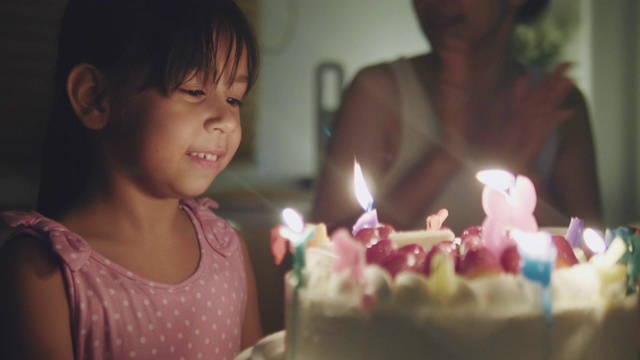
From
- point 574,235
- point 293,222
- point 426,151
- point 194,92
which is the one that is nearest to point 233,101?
point 194,92

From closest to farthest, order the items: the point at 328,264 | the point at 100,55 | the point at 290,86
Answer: the point at 328,264 → the point at 100,55 → the point at 290,86

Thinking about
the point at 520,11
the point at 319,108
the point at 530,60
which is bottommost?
the point at 319,108

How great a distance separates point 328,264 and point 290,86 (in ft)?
3.42

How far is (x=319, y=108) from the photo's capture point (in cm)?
169

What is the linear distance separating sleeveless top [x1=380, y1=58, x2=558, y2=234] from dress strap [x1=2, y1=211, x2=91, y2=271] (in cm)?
90

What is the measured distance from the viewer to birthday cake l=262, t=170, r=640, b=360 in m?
0.56

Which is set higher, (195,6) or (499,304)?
(195,6)

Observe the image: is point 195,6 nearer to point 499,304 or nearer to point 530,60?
point 499,304

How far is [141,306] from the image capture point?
3.37 feet

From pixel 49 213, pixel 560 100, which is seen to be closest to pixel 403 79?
pixel 560 100

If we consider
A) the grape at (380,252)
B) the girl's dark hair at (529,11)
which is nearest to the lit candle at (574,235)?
the grape at (380,252)

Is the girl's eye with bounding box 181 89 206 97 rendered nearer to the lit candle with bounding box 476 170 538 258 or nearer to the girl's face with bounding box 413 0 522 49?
the lit candle with bounding box 476 170 538 258

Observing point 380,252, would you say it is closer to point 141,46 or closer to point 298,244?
point 298,244

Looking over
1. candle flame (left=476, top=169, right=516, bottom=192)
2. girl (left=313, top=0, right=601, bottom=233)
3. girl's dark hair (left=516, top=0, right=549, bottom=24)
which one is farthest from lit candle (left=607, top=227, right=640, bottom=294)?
girl's dark hair (left=516, top=0, right=549, bottom=24)
